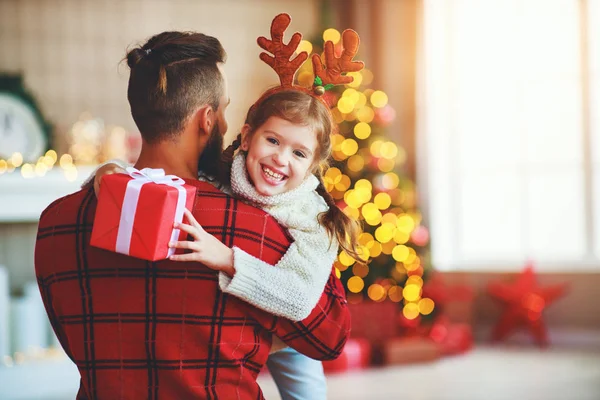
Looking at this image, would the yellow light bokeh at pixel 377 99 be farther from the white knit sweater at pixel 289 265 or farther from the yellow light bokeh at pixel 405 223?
the white knit sweater at pixel 289 265

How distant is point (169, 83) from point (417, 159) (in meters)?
4.00

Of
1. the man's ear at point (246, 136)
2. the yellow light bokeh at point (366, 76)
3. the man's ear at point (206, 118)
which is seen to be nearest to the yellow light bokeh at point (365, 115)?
the yellow light bokeh at point (366, 76)

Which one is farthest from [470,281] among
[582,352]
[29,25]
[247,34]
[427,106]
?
[29,25]

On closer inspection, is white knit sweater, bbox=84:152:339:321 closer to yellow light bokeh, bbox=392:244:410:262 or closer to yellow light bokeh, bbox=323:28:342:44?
yellow light bokeh, bbox=392:244:410:262

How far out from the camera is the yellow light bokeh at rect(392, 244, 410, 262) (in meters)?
4.44

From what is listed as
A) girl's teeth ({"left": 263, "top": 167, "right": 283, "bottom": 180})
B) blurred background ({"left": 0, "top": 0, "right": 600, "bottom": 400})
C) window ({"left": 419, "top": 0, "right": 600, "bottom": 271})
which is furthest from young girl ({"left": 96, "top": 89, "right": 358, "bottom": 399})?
window ({"left": 419, "top": 0, "right": 600, "bottom": 271})

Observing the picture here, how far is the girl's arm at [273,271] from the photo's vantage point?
116 centimetres

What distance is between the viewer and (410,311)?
4492 mm

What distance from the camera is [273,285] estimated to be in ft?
3.95

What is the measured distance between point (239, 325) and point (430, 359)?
3.26 metres

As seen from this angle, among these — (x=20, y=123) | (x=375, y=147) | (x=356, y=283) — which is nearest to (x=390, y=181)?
(x=375, y=147)

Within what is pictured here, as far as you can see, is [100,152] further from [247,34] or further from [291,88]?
[291,88]

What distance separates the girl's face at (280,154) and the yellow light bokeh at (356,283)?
2.96 m

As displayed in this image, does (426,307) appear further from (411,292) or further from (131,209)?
(131,209)
